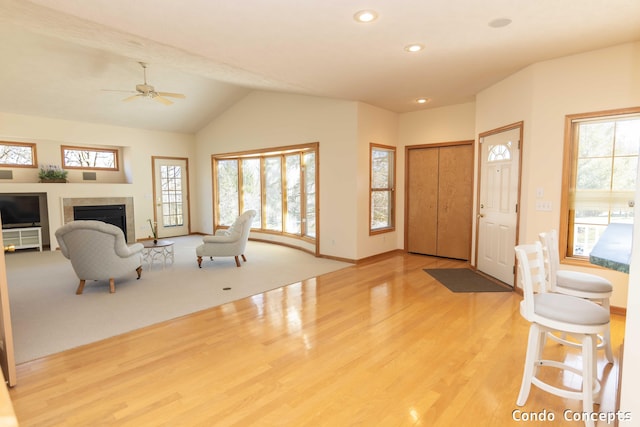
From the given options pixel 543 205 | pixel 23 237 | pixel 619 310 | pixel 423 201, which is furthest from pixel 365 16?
pixel 23 237

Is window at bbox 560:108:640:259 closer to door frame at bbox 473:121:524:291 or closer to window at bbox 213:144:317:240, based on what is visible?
door frame at bbox 473:121:524:291

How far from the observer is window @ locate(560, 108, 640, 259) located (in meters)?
3.43

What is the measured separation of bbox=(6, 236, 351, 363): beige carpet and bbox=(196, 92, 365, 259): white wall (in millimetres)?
556

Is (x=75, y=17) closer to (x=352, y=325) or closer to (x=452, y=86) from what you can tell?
(x=352, y=325)

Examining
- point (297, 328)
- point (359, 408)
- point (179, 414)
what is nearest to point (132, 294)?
point (297, 328)

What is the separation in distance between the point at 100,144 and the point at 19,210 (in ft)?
6.97

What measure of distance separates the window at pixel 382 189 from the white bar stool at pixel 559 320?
410 centimetres

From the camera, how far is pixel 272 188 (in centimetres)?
808

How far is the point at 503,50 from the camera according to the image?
3467mm

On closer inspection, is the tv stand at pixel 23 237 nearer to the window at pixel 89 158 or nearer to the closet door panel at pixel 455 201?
the window at pixel 89 158

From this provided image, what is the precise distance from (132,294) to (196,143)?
6212 millimetres

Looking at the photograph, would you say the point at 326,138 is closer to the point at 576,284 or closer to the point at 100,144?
the point at 576,284

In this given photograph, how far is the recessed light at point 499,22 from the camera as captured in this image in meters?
2.80

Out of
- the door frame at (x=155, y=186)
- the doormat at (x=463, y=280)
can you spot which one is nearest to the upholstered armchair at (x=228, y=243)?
the doormat at (x=463, y=280)
